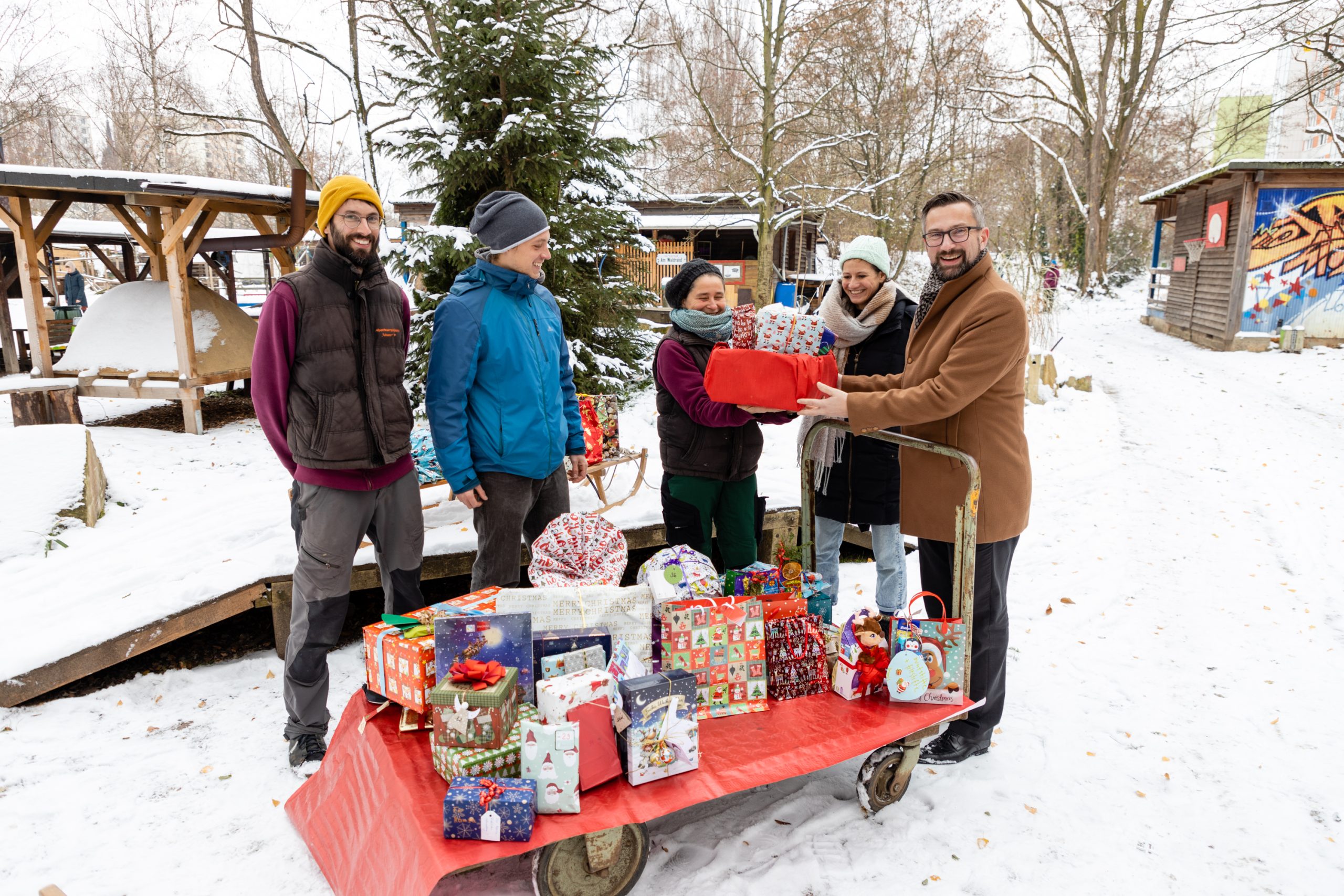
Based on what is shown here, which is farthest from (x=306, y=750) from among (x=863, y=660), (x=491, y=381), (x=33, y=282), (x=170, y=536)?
(x=33, y=282)

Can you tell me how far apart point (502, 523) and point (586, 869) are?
1.36 m

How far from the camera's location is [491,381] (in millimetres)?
3072

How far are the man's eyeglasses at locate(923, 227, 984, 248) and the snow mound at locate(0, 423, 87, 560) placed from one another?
5.10 meters

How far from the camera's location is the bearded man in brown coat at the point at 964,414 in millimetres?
2645

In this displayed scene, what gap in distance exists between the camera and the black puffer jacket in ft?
11.7

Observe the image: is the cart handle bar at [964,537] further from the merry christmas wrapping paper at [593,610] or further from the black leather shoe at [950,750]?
the merry christmas wrapping paper at [593,610]

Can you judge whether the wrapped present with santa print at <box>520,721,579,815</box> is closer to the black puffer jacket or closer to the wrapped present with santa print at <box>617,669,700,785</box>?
the wrapped present with santa print at <box>617,669,700,785</box>

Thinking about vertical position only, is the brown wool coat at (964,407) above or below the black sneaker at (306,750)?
above

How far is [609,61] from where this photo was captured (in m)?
7.55

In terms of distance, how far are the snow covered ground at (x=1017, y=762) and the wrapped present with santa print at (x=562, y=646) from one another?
26.8 inches

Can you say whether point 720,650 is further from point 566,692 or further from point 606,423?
point 606,423

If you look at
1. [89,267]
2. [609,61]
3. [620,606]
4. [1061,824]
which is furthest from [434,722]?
[89,267]

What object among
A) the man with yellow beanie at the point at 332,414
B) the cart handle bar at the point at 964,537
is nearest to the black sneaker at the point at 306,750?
the man with yellow beanie at the point at 332,414

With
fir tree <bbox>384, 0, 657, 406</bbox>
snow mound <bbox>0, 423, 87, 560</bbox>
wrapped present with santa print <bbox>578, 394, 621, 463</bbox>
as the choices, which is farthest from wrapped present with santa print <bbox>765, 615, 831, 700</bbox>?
snow mound <bbox>0, 423, 87, 560</bbox>
